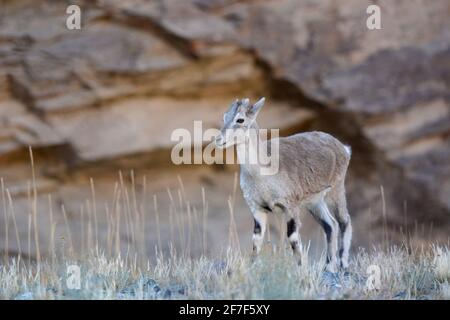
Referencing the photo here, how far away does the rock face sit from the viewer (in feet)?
40.9

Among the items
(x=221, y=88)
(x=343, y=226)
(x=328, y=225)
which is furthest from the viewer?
(x=221, y=88)

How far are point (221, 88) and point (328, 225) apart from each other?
13.2ft

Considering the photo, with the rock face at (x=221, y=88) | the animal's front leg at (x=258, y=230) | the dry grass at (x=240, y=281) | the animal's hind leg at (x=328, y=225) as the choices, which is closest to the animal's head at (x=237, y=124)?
the animal's front leg at (x=258, y=230)

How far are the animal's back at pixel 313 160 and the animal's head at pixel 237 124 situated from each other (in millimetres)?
654

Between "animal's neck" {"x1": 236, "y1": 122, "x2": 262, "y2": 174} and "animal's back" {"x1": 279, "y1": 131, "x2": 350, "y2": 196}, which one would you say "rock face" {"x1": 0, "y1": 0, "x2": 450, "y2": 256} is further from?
"animal's neck" {"x1": 236, "y1": 122, "x2": 262, "y2": 174}

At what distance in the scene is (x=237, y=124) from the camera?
8.05 metres

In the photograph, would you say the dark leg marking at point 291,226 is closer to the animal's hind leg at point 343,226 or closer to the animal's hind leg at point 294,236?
the animal's hind leg at point 294,236

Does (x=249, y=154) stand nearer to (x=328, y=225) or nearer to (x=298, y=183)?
(x=298, y=183)

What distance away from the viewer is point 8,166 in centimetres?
1273

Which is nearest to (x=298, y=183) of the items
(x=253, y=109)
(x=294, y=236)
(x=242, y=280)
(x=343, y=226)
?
(x=294, y=236)

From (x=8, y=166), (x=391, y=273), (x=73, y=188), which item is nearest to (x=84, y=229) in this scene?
(x=73, y=188)

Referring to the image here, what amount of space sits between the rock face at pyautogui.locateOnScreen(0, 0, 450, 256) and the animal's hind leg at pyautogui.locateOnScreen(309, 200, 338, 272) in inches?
133

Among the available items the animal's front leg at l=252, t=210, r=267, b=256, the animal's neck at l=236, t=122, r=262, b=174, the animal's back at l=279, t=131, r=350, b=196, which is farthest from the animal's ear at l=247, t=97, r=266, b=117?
the animal's front leg at l=252, t=210, r=267, b=256
